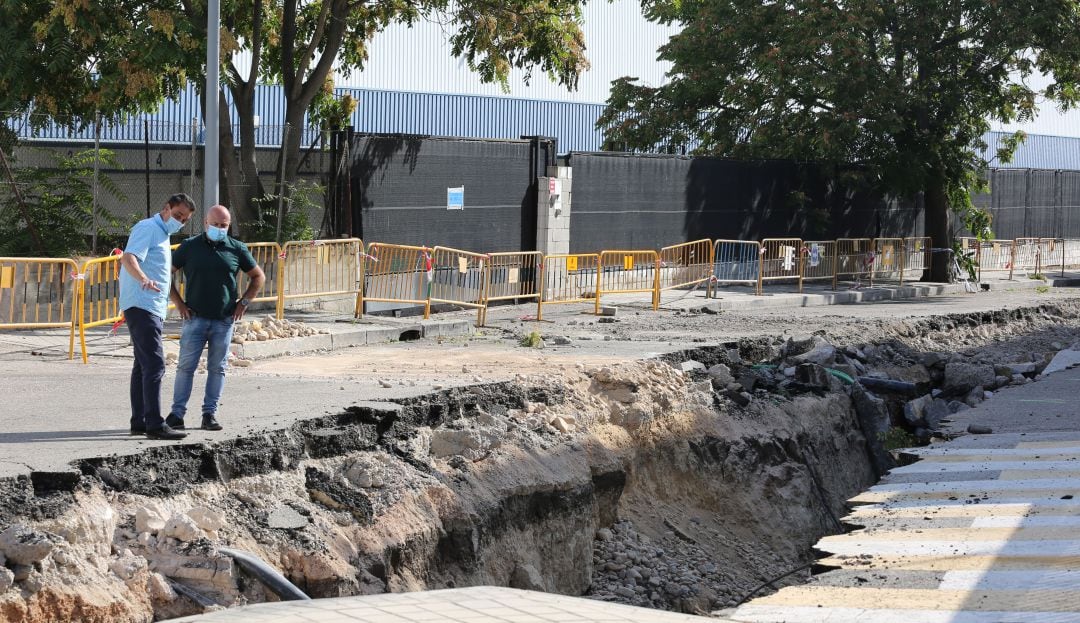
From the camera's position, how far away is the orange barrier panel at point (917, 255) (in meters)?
30.0

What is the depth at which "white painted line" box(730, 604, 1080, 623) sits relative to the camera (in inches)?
248

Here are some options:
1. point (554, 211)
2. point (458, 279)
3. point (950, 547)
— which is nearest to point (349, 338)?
point (458, 279)

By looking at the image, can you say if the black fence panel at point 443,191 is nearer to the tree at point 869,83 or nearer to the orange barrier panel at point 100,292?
the orange barrier panel at point 100,292

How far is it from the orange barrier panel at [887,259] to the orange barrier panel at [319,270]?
14.5 meters

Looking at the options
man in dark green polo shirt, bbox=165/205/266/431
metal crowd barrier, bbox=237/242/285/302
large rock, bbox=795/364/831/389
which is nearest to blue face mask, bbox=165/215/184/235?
man in dark green polo shirt, bbox=165/205/266/431

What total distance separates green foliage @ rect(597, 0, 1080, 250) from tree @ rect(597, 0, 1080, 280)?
30 mm

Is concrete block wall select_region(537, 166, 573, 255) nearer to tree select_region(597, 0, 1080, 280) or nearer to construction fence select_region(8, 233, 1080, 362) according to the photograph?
construction fence select_region(8, 233, 1080, 362)

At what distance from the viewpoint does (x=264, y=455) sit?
8.77 meters

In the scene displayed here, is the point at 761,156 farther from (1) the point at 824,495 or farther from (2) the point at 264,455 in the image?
(2) the point at 264,455

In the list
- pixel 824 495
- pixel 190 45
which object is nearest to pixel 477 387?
pixel 824 495

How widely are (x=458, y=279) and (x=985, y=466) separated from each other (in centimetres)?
1000

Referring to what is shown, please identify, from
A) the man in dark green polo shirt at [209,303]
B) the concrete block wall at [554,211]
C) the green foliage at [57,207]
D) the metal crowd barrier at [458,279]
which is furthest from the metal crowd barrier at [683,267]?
the man in dark green polo shirt at [209,303]

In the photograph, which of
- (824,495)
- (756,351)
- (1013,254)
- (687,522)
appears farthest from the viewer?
(1013,254)

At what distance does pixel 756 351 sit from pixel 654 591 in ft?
23.9
